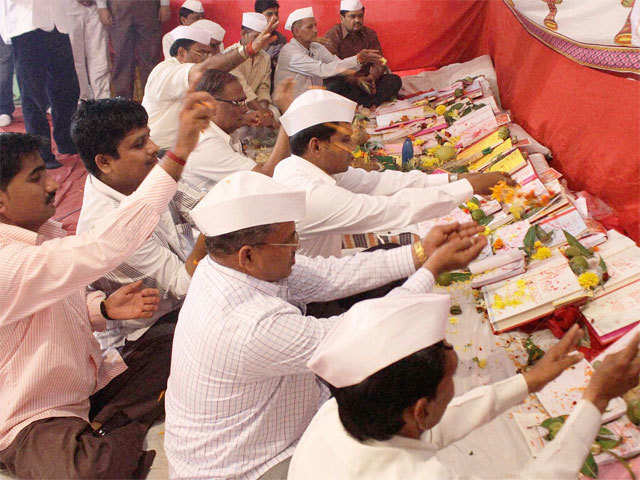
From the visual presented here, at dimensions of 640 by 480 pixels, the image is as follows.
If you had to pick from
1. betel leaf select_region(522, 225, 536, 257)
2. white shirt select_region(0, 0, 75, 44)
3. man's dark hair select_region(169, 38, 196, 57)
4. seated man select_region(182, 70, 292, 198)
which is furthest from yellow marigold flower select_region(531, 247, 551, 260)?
white shirt select_region(0, 0, 75, 44)

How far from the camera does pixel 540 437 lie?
150 centimetres

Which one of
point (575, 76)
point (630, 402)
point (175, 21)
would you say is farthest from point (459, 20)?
point (630, 402)

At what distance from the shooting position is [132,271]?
1.96m

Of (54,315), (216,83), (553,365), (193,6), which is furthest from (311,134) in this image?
(193,6)

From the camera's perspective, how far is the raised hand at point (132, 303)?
167 centimetres

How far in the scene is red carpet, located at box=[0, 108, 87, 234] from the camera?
11.2ft

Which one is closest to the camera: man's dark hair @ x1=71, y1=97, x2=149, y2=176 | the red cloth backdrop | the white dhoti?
man's dark hair @ x1=71, y1=97, x2=149, y2=176

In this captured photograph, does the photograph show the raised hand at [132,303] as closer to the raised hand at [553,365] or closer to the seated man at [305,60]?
the raised hand at [553,365]

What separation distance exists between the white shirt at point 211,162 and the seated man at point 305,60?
6.61 feet

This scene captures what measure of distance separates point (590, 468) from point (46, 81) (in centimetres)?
404

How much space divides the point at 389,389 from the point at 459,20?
14.4 ft

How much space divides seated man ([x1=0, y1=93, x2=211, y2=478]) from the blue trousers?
3203 millimetres

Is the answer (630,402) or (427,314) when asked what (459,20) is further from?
(427,314)

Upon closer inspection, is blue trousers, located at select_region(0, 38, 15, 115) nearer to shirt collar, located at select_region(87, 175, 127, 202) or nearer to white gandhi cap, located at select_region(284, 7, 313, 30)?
white gandhi cap, located at select_region(284, 7, 313, 30)
